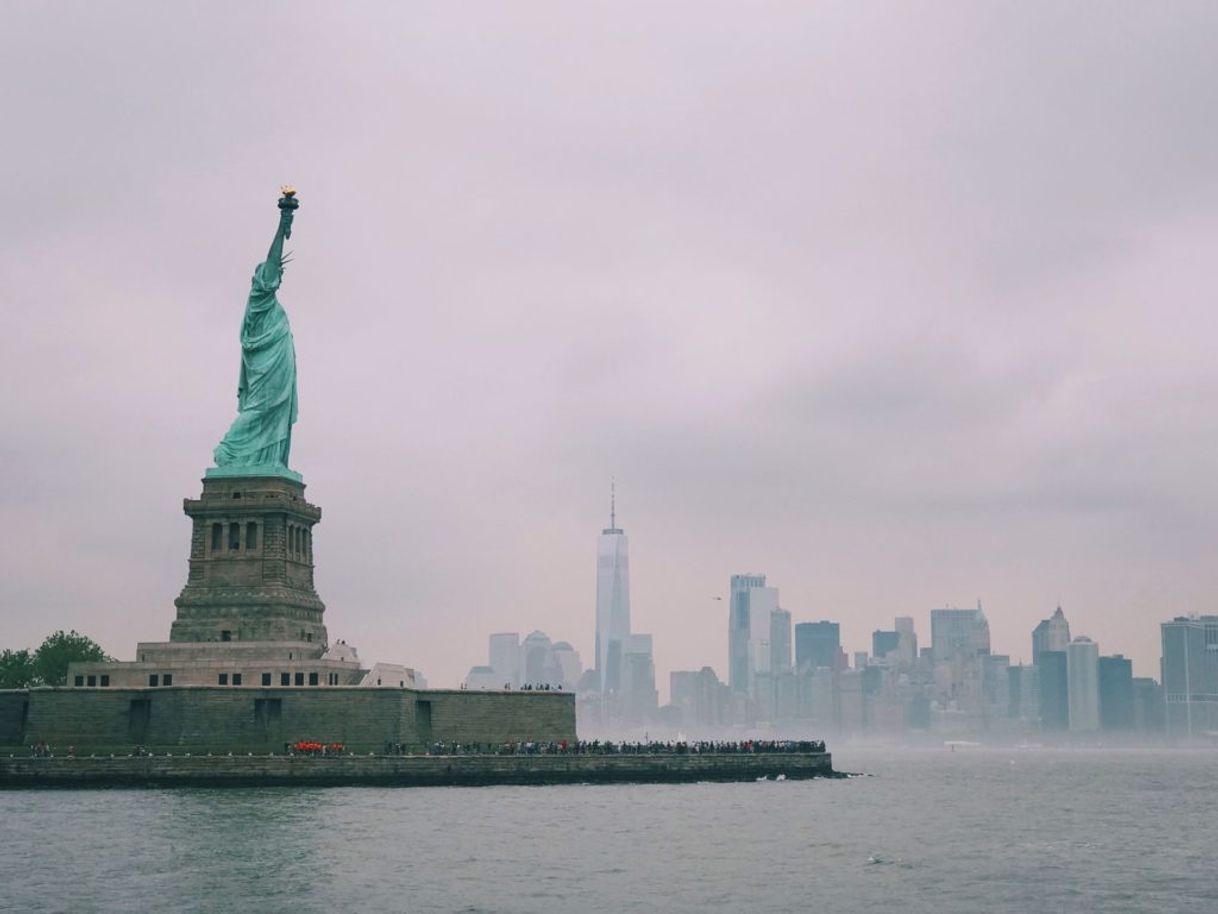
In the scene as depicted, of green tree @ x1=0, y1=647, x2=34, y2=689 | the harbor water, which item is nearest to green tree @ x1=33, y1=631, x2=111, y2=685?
green tree @ x1=0, y1=647, x2=34, y2=689

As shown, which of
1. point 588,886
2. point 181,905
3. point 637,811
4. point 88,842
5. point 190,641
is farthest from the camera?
point 190,641

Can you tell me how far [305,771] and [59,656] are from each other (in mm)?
36663

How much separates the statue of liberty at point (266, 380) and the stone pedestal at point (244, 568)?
1.85 metres

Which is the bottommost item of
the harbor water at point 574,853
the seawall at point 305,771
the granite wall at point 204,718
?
the harbor water at point 574,853

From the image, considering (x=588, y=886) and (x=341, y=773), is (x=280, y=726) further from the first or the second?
(x=588, y=886)

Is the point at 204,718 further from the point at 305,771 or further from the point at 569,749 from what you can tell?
the point at 569,749

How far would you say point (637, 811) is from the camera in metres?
82.1

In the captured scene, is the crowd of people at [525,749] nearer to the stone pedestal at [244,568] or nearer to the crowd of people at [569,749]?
the crowd of people at [569,749]

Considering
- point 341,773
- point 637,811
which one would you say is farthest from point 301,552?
point 637,811

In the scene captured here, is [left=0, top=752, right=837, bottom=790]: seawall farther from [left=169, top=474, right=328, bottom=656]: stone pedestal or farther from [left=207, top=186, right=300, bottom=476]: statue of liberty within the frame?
[left=207, top=186, right=300, bottom=476]: statue of liberty

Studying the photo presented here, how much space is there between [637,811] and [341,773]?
17.2 meters

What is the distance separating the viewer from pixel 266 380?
10425 cm

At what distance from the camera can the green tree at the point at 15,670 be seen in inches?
4557

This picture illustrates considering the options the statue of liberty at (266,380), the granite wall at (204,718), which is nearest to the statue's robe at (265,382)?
the statue of liberty at (266,380)
